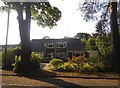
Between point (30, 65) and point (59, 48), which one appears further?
point (59, 48)

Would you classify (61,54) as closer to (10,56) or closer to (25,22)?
(10,56)

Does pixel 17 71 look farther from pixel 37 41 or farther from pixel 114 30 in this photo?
pixel 37 41

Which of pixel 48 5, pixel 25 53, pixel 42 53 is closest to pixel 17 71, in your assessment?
pixel 25 53

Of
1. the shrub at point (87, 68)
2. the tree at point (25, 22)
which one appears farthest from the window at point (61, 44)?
the shrub at point (87, 68)

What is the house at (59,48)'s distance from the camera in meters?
61.7

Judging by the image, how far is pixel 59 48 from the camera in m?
63.0

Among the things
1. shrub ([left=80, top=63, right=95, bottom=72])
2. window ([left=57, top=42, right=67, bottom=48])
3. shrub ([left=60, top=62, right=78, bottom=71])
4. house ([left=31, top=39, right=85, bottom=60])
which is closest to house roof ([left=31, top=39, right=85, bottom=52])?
house ([left=31, top=39, right=85, bottom=60])

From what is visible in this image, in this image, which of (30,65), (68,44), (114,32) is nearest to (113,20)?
(114,32)

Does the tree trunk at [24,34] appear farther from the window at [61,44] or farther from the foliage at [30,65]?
the window at [61,44]

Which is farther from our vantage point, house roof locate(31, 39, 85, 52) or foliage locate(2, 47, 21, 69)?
house roof locate(31, 39, 85, 52)

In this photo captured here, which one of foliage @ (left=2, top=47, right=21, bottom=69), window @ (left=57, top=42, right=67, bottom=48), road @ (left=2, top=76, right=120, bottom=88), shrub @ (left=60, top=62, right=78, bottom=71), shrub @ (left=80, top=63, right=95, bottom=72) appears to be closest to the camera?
road @ (left=2, top=76, right=120, bottom=88)

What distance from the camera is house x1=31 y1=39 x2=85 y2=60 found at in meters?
61.7

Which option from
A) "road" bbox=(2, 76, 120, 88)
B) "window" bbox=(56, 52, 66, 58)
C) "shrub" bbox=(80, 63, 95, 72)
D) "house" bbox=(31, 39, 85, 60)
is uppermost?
"house" bbox=(31, 39, 85, 60)

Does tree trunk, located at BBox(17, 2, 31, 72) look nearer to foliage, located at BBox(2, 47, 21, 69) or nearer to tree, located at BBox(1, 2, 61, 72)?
tree, located at BBox(1, 2, 61, 72)
